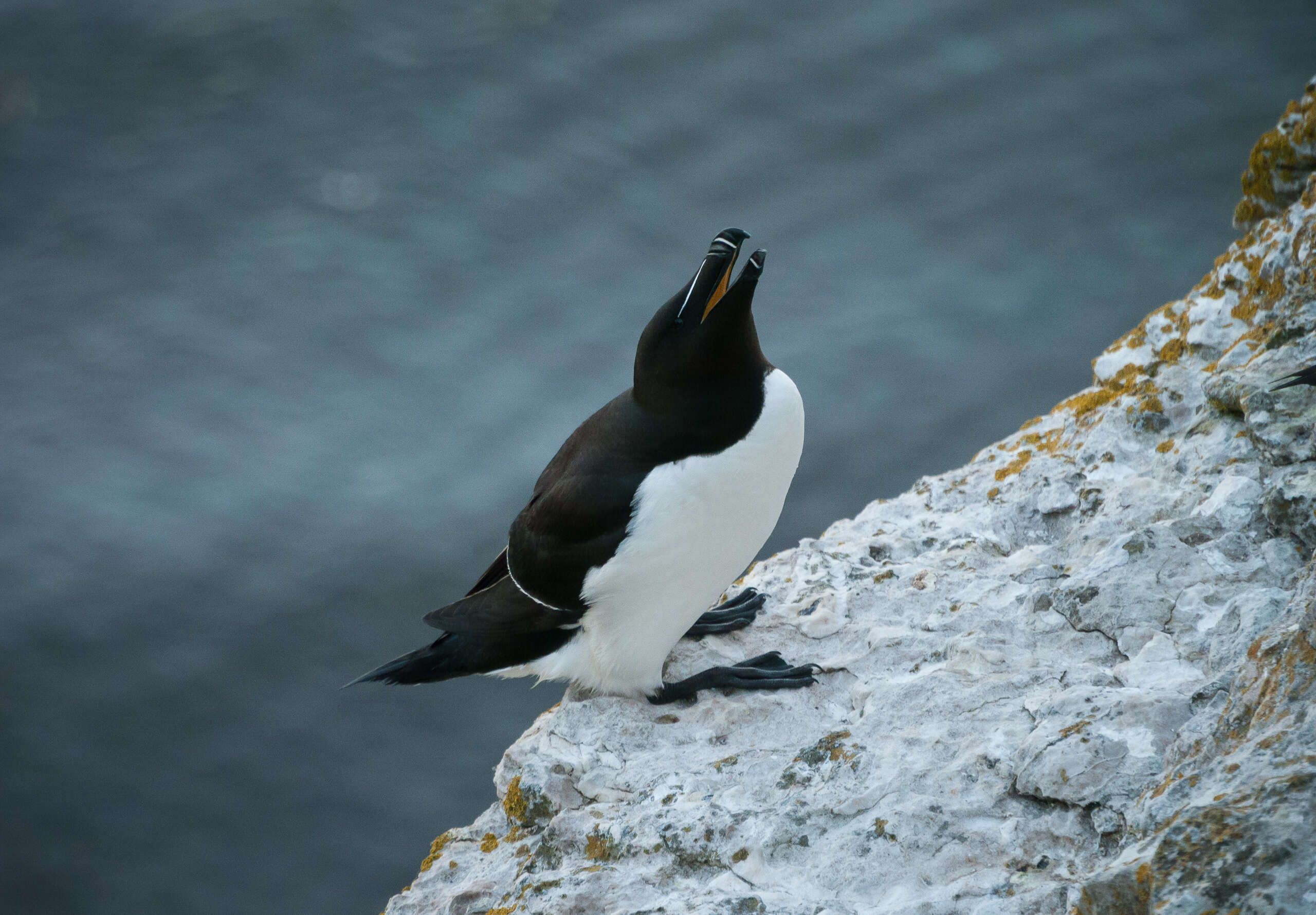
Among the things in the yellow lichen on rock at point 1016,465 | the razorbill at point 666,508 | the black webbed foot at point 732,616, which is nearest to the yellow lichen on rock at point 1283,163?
the yellow lichen on rock at point 1016,465

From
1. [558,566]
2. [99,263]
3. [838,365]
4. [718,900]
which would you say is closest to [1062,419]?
[558,566]

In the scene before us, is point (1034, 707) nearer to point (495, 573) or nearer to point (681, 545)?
point (681, 545)

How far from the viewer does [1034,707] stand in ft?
7.42

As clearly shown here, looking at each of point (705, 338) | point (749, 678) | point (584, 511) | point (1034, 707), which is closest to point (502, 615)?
point (584, 511)

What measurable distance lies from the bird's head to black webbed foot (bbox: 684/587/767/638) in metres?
0.72

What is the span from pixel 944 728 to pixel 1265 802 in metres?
0.99

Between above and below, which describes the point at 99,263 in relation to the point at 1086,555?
above

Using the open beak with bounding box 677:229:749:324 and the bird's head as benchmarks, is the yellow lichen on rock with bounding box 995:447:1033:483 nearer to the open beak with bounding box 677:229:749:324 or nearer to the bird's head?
the bird's head

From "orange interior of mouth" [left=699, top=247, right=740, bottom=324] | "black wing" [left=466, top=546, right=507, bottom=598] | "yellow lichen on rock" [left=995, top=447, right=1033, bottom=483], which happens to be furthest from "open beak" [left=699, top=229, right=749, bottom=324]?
"yellow lichen on rock" [left=995, top=447, right=1033, bottom=483]

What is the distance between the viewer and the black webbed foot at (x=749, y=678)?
109 inches

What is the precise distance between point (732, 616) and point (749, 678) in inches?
13.4

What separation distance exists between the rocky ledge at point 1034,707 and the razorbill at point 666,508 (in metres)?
0.17

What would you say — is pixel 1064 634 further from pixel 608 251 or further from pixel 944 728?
pixel 608 251

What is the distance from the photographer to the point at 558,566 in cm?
290
